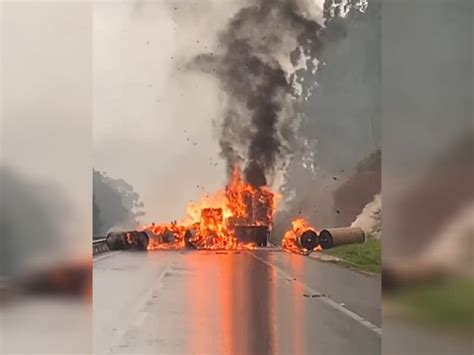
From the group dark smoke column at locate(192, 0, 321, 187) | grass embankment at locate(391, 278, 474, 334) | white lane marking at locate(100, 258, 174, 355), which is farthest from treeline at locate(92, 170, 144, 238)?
grass embankment at locate(391, 278, 474, 334)

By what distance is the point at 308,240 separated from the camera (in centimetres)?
265

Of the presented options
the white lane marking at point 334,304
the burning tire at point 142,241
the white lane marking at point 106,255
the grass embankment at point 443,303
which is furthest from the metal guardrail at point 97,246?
the grass embankment at point 443,303

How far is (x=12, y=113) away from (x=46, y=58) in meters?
0.25

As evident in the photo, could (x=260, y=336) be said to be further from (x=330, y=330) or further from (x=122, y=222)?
(x=122, y=222)

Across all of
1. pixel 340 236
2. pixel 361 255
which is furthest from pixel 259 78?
pixel 361 255

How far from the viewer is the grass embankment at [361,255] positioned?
2568 mm

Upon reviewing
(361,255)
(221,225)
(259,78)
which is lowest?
(361,255)

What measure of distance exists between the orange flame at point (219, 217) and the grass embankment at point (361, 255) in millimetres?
297

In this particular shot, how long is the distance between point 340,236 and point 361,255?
107mm

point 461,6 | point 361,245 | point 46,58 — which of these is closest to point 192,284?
point 361,245

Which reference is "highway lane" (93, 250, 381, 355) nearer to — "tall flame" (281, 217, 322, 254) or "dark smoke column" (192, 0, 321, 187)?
"tall flame" (281, 217, 322, 254)

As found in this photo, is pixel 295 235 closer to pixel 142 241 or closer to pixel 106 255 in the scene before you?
pixel 142 241

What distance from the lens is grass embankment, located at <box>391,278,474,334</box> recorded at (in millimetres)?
2443

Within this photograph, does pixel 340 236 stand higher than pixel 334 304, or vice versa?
pixel 340 236
